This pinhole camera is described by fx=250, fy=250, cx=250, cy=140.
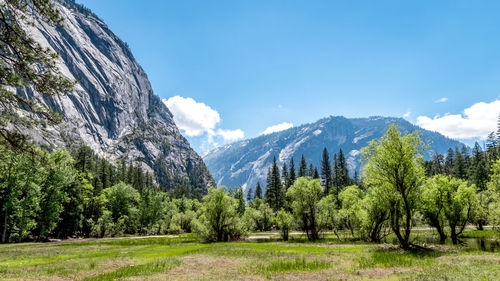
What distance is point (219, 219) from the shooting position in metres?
53.8

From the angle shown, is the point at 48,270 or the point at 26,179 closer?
the point at 48,270

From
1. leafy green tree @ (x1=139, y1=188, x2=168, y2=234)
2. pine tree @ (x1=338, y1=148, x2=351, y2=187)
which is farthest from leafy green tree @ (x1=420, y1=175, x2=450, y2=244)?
leafy green tree @ (x1=139, y1=188, x2=168, y2=234)

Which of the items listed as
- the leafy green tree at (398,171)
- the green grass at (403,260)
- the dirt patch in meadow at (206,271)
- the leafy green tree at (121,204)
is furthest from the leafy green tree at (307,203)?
the leafy green tree at (121,204)

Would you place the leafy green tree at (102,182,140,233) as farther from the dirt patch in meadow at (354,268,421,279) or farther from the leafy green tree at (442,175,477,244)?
the leafy green tree at (442,175,477,244)

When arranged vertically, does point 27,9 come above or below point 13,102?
A: above

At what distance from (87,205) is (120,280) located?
7752cm

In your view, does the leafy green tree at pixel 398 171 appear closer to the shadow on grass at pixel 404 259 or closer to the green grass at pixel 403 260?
the shadow on grass at pixel 404 259

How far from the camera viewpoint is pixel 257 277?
64.5 feet

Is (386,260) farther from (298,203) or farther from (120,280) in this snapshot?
(298,203)

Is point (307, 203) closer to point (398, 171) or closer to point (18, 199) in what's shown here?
point (398, 171)

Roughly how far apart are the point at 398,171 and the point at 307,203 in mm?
23046

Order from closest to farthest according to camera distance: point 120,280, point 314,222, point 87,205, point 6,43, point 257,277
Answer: point 6,43, point 120,280, point 257,277, point 314,222, point 87,205

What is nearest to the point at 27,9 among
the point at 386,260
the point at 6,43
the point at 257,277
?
the point at 6,43

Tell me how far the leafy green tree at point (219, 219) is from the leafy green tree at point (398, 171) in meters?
30.5
